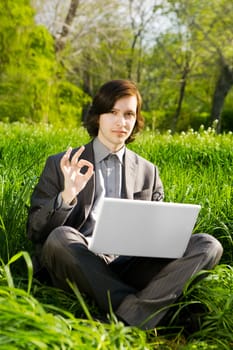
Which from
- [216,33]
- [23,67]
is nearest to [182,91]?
Answer: [216,33]

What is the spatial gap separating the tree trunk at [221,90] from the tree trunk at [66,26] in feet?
18.0

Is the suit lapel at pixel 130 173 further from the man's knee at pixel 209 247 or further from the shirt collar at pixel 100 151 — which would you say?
the man's knee at pixel 209 247

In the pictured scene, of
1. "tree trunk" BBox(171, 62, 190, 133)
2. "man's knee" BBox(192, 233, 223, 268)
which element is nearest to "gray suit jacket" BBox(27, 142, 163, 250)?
"man's knee" BBox(192, 233, 223, 268)

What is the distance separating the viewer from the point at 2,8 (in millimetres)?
16703

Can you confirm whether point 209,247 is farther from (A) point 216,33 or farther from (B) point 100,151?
(A) point 216,33

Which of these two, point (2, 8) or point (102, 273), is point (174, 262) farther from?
point (2, 8)

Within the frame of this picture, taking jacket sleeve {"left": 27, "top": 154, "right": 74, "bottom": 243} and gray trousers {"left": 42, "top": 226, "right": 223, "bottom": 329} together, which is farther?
jacket sleeve {"left": 27, "top": 154, "right": 74, "bottom": 243}

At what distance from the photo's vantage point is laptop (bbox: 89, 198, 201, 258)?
330 cm

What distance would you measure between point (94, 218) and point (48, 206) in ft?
1.00

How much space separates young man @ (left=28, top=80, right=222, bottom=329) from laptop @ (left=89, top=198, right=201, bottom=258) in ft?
0.59

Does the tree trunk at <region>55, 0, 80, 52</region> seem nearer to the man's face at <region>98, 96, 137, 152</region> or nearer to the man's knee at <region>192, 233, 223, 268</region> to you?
the man's face at <region>98, 96, 137, 152</region>

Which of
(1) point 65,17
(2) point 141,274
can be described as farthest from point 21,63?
(2) point 141,274

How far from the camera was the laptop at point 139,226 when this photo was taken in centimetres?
330

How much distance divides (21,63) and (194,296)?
14.1 meters
